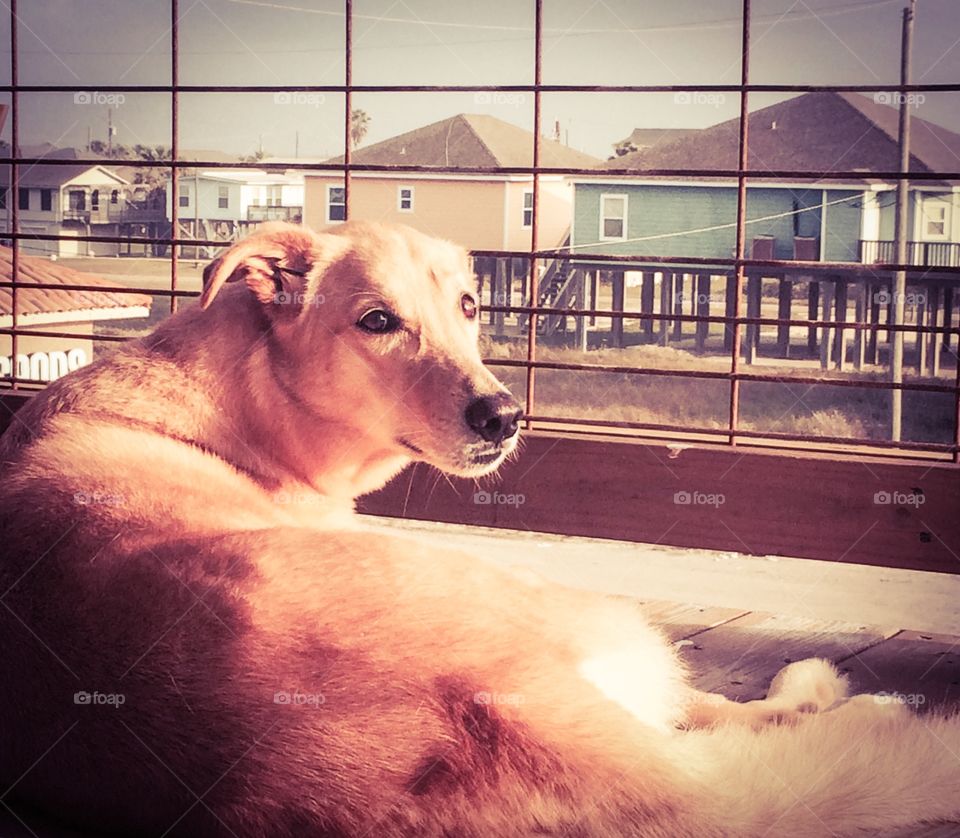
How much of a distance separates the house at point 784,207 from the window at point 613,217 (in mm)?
31

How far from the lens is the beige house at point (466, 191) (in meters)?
36.8

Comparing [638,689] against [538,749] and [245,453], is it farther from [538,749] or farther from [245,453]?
[245,453]

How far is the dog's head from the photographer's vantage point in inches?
108

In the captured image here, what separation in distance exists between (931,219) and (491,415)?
38.1 metres

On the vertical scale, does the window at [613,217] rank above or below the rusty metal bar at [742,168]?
above

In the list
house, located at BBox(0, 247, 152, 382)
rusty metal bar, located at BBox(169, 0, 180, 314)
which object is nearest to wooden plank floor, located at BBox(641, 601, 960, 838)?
rusty metal bar, located at BBox(169, 0, 180, 314)

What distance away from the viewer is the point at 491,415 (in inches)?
107

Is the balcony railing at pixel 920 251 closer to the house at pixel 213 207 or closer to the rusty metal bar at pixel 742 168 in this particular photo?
the house at pixel 213 207

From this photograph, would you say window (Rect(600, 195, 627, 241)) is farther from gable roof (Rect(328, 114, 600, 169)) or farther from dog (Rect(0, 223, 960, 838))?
dog (Rect(0, 223, 960, 838))

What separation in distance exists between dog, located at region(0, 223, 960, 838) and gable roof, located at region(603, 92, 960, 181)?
36538mm

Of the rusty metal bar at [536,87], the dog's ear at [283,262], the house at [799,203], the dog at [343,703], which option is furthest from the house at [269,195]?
the dog at [343,703]

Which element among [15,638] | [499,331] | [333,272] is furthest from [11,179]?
[499,331]

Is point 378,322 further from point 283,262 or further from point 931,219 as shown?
point 931,219

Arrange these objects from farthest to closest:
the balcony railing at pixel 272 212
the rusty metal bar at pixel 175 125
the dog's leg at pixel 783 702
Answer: the balcony railing at pixel 272 212 → the rusty metal bar at pixel 175 125 → the dog's leg at pixel 783 702
